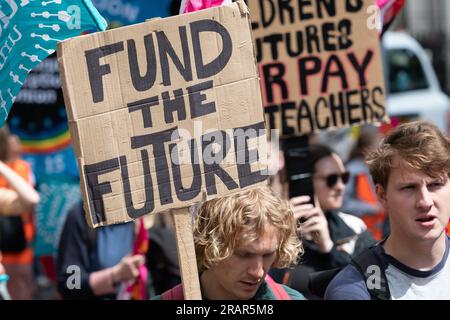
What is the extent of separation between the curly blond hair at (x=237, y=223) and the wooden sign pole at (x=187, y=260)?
14 centimetres

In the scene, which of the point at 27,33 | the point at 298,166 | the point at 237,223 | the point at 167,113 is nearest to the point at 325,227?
the point at 298,166

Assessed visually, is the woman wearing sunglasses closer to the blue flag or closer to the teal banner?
the blue flag

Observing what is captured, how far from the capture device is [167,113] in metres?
3.72

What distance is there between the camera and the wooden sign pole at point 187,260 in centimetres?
355

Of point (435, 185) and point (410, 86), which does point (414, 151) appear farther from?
point (410, 86)

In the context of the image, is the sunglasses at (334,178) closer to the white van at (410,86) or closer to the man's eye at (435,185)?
the man's eye at (435,185)

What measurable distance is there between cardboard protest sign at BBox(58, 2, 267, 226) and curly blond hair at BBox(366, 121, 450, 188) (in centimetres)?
47

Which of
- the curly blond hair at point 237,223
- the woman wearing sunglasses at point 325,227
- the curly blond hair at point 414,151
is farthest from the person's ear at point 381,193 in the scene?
the woman wearing sunglasses at point 325,227

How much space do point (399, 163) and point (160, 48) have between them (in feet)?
3.17

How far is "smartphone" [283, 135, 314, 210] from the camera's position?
18.1ft

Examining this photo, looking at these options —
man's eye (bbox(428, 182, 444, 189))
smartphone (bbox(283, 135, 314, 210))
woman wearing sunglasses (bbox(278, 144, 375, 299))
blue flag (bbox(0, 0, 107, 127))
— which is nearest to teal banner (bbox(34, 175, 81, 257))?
woman wearing sunglasses (bbox(278, 144, 375, 299))

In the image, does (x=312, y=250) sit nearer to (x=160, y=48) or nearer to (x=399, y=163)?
(x=399, y=163)

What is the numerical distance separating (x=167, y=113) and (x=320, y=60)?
2115 millimetres
